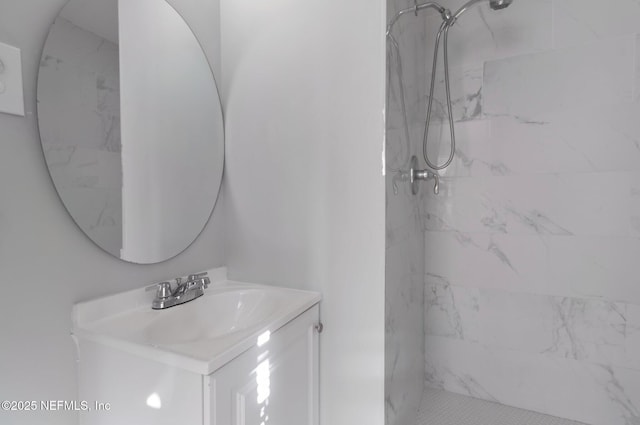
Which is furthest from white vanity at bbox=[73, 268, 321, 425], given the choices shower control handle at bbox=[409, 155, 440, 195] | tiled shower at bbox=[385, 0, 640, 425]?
shower control handle at bbox=[409, 155, 440, 195]

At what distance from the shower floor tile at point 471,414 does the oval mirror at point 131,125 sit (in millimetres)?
1547

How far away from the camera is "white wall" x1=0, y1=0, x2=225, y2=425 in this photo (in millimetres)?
881

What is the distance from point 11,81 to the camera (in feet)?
2.90

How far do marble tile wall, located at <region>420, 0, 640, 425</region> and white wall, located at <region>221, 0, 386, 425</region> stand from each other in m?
0.88

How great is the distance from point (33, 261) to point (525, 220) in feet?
6.83

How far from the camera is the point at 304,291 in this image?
1.42 meters

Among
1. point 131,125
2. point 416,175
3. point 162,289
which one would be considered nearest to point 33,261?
point 162,289

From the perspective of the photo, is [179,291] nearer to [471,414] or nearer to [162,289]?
[162,289]

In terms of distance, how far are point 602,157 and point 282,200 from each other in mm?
1555

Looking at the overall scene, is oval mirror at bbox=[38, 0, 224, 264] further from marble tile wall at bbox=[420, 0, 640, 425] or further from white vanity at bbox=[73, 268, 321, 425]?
marble tile wall at bbox=[420, 0, 640, 425]

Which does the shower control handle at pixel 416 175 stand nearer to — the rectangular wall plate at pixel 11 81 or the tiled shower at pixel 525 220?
the tiled shower at pixel 525 220

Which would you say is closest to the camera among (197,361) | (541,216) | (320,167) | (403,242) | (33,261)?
(197,361)

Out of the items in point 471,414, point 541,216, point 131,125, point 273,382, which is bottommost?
point 471,414

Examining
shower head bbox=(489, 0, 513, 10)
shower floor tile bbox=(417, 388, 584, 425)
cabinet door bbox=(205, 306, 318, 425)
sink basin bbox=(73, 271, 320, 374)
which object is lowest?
shower floor tile bbox=(417, 388, 584, 425)
